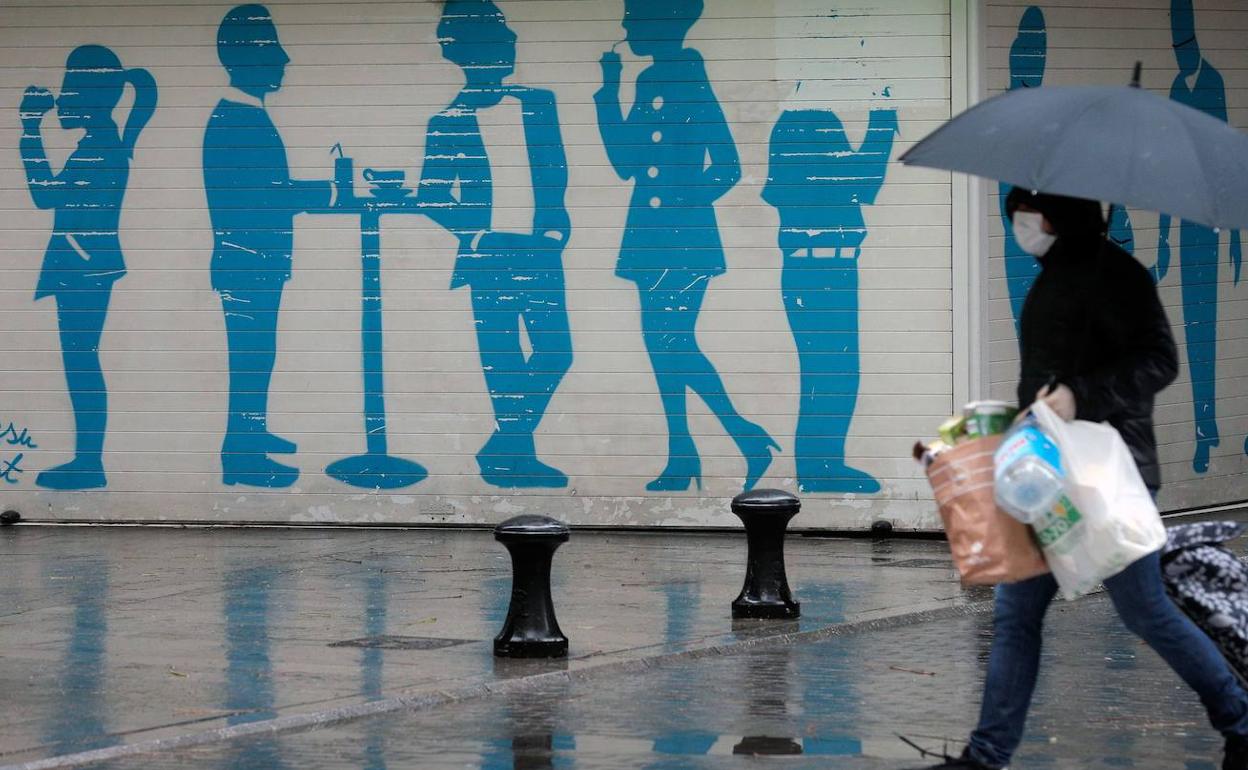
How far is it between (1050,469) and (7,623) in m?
5.86

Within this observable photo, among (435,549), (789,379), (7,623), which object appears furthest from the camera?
(789,379)

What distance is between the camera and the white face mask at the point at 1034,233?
6.08 meters

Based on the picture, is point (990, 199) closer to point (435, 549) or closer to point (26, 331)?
point (435, 549)

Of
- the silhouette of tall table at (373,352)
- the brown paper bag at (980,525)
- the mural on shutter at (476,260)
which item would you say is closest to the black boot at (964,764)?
the brown paper bag at (980,525)

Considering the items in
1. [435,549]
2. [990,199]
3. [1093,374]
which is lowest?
[435,549]

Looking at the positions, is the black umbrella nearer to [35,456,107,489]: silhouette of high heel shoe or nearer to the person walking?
the person walking

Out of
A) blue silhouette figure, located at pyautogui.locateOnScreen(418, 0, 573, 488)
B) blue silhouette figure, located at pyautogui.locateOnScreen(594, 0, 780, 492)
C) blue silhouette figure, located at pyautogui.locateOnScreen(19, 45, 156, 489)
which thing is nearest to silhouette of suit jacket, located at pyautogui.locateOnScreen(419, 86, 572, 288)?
blue silhouette figure, located at pyautogui.locateOnScreen(418, 0, 573, 488)

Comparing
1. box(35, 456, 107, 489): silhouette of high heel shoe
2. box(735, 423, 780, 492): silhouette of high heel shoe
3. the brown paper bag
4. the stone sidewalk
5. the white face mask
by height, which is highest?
the white face mask

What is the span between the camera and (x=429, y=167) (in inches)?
555

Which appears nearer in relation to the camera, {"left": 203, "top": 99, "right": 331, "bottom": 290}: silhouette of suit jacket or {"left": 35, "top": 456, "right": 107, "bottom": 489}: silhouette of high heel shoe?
{"left": 203, "top": 99, "right": 331, "bottom": 290}: silhouette of suit jacket

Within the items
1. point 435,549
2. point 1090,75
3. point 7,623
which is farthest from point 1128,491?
point 1090,75

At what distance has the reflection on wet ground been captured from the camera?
6.65 metres

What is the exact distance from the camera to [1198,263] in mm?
14789

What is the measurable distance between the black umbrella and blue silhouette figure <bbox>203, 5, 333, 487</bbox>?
870 centimetres
